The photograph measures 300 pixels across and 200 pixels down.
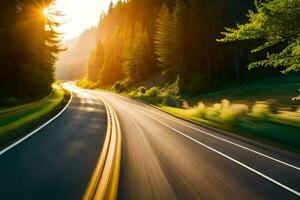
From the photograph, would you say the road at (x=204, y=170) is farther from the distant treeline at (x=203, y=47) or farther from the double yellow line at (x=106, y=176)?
the distant treeline at (x=203, y=47)

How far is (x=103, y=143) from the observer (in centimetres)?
1066

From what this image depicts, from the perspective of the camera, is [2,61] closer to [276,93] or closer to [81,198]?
[81,198]

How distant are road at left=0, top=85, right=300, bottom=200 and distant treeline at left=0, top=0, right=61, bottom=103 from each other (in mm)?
17736

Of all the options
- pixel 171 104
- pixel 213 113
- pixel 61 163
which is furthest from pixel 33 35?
pixel 61 163

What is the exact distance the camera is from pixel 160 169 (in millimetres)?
7621

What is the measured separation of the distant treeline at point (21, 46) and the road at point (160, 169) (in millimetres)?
17736

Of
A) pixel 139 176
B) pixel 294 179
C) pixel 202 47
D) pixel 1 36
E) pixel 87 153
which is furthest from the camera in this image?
pixel 202 47

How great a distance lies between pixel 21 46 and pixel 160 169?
2391cm

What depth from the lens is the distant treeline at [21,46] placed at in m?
26.5

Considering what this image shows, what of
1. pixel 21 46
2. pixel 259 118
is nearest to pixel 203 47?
pixel 21 46

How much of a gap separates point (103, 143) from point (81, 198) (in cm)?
532

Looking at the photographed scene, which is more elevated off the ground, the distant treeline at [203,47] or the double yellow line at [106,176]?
the distant treeline at [203,47]

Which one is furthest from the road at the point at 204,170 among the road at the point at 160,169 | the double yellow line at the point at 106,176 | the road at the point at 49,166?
the road at the point at 49,166

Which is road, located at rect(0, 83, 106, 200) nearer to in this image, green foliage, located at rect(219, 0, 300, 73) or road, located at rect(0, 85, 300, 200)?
road, located at rect(0, 85, 300, 200)
